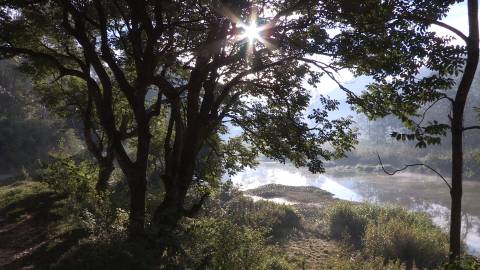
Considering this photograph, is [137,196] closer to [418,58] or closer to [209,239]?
[209,239]

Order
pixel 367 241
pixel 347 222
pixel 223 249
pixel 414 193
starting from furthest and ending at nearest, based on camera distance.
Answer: pixel 414 193 → pixel 347 222 → pixel 367 241 → pixel 223 249

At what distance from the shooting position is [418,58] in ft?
20.2

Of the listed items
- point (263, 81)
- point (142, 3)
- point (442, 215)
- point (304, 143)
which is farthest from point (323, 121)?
point (442, 215)

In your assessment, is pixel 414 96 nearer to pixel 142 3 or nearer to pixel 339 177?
pixel 142 3

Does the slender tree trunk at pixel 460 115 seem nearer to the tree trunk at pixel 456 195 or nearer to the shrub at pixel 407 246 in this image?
the tree trunk at pixel 456 195

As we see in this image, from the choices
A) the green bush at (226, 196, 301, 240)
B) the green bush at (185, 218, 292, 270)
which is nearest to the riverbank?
the green bush at (226, 196, 301, 240)

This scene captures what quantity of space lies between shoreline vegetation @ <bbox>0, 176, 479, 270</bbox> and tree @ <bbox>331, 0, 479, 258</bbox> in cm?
160

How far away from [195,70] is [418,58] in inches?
238

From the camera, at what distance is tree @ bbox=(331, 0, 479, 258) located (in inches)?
213

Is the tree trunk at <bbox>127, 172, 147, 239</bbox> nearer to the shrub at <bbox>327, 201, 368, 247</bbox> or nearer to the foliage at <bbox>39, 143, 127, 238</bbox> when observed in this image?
the foliage at <bbox>39, 143, 127, 238</bbox>

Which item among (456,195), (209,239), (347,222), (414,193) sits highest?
(414,193)

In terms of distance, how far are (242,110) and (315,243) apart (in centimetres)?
846

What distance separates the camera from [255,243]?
10602 millimetres

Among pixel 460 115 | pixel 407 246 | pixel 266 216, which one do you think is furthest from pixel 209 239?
pixel 266 216
